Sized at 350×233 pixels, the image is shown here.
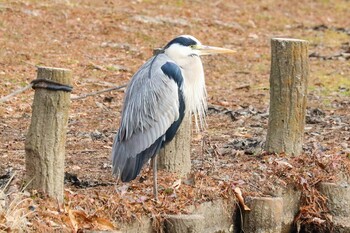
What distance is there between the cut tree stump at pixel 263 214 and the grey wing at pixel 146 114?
82 cm

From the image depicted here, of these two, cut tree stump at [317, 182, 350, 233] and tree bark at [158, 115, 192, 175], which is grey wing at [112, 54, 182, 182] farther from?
cut tree stump at [317, 182, 350, 233]

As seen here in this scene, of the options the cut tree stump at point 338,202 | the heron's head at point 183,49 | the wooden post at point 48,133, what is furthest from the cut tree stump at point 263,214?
the wooden post at point 48,133

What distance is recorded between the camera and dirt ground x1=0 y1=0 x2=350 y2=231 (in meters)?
6.65

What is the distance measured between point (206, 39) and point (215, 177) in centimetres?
825

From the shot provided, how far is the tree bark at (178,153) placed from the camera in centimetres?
718

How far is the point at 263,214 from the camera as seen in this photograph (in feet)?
22.7

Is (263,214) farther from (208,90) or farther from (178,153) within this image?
(208,90)

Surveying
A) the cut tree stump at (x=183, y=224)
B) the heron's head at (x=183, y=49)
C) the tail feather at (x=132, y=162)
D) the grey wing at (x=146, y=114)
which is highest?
the heron's head at (x=183, y=49)

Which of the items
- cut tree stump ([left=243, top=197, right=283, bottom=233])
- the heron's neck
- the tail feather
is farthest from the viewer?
the heron's neck

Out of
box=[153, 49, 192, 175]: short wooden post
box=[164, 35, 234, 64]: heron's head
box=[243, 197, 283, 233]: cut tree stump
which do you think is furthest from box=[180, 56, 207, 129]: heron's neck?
box=[243, 197, 283, 233]: cut tree stump

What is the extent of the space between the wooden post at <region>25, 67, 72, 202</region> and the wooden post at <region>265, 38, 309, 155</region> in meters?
2.63

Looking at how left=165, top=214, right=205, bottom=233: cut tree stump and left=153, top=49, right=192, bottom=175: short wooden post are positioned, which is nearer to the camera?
left=165, top=214, right=205, bottom=233: cut tree stump

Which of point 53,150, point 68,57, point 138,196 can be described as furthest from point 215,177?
point 68,57

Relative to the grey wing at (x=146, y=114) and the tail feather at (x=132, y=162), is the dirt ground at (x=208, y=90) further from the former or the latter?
the grey wing at (x=146, y=114)
